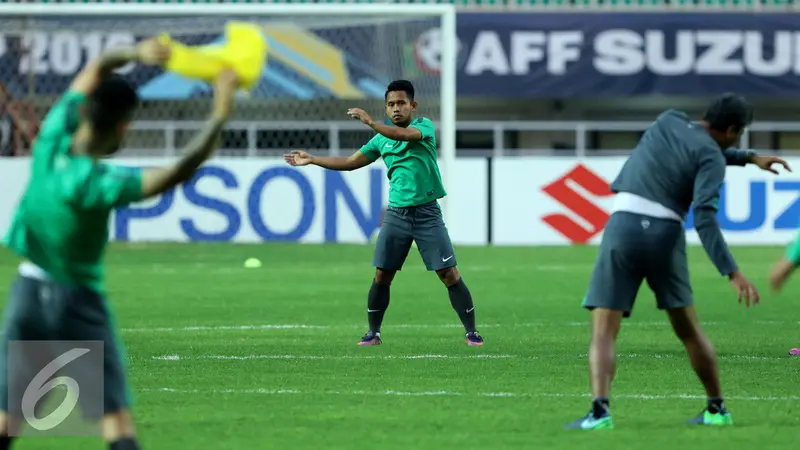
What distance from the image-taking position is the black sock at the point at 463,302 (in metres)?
13.0

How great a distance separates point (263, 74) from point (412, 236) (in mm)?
15726

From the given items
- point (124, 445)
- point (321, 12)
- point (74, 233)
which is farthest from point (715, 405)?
point (321, 12)

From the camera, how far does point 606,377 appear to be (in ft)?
27.7

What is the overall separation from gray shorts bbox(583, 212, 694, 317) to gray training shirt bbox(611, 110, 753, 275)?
14cm

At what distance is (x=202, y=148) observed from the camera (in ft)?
20.1

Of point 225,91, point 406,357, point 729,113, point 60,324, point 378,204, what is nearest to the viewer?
point 225,91

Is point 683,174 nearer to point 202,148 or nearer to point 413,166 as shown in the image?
point 202,148

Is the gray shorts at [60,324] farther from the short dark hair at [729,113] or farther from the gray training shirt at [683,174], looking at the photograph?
the short dark hair at [729,113]

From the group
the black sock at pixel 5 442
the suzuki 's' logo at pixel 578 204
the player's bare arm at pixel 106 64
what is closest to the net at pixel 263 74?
the suzuki 's' logo at pixel 578 204

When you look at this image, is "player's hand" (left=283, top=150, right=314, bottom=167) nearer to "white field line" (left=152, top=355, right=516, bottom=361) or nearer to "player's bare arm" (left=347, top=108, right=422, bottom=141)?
"player's bare arm" (left=347, top=108, right=422, bottom=141)

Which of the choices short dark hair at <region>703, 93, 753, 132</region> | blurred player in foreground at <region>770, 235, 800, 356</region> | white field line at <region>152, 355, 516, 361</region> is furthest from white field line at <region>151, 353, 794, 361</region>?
blurred player in foreground at <region>770, 235, 800, 356</region>

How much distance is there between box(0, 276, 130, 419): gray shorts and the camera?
6.37m

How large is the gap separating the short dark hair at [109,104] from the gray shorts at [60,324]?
0.66 metres

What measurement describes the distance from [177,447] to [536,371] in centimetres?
390
